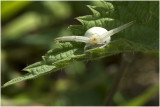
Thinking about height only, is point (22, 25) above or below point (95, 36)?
below

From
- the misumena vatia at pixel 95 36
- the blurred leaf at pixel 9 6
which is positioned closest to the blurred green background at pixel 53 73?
the blurred leaf at pixel 9 6

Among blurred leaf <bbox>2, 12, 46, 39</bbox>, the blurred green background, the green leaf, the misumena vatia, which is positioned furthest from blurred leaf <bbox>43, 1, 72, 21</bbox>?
the misumena vatia

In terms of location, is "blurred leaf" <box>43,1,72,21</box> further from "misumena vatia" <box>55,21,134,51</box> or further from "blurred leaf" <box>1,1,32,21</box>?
"misumena vatia" <box>55,21,134,51</box>

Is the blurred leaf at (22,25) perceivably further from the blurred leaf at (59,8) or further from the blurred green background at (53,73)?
the blurred leaf at (59,8)

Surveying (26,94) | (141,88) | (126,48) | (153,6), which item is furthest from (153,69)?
(126,48)

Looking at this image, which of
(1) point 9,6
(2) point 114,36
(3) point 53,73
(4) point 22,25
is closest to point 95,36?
(2) point 114,36

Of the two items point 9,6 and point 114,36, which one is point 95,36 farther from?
point 9,6
